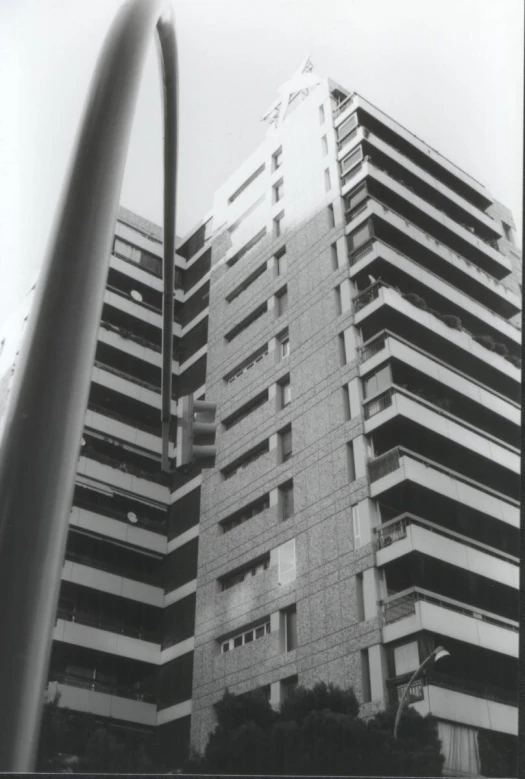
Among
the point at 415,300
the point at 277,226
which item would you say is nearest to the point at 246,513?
the point at 415,300

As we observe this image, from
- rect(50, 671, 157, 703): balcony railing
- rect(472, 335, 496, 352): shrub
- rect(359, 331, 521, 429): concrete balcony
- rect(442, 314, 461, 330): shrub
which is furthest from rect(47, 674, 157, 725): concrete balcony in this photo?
rect(442, 314, 461, 330): shrub

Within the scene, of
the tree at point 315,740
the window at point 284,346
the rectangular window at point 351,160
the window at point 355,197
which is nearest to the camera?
the tree at point 315,740

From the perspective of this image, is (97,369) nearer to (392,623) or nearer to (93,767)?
(93,767)

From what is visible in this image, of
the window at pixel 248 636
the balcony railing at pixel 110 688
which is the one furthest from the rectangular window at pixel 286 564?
the balcony railing at pixel 110 688

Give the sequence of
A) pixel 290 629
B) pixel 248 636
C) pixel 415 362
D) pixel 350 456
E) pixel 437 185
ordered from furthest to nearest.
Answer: pixel 437 185 → pixel 415 362 → pixel 350 456 → pixel 290 629 → pixel 248 636

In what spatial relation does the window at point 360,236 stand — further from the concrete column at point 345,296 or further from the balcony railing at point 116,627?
the balcony railing at point 116,627

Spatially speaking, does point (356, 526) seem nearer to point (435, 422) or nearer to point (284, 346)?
point (435, 422)

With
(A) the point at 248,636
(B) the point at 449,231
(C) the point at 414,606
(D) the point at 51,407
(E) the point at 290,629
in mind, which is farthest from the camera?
(B) the point at 449,231
